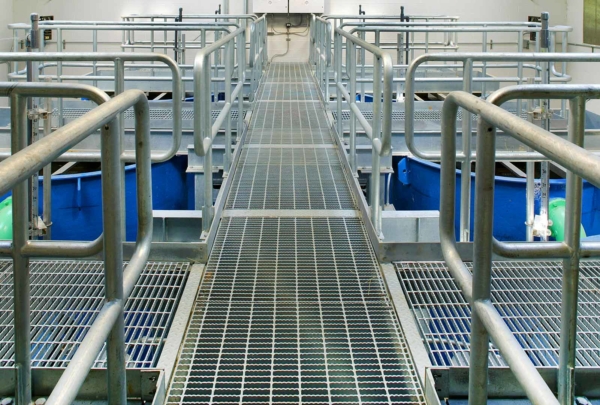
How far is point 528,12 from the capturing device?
448 inches

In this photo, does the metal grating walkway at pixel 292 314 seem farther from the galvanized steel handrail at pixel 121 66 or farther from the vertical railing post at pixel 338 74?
the vertical railing post at pixel 338 74

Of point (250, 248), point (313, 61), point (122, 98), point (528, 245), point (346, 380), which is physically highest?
point (313, 61)

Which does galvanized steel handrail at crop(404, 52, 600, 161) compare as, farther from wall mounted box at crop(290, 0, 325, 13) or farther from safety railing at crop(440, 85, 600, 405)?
wall mounted box at crop(290, 0, 325, 13)

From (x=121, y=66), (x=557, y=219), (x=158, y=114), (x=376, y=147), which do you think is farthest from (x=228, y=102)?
(x=158, y=114)

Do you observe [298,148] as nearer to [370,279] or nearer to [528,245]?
[370,279]

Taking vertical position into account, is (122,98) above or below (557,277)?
above

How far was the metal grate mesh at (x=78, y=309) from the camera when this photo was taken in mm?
2059

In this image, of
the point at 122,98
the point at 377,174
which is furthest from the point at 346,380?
the point at 377,174

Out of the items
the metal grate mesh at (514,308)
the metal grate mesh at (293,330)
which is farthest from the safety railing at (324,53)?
the metal grate mesh at (514,308)

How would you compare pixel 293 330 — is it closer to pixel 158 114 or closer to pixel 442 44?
pixel 158 114

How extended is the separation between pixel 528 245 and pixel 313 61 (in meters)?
8.44

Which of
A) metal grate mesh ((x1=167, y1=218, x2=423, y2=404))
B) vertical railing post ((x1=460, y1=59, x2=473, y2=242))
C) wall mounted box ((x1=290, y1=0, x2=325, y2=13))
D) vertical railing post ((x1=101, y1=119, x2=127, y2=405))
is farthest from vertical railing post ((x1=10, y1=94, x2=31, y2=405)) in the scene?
wall mounted box ((x1=290, y1=0, x2=325, y2=13))

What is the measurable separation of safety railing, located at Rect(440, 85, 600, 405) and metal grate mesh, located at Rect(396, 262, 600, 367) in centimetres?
50

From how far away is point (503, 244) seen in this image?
1.52 metres
